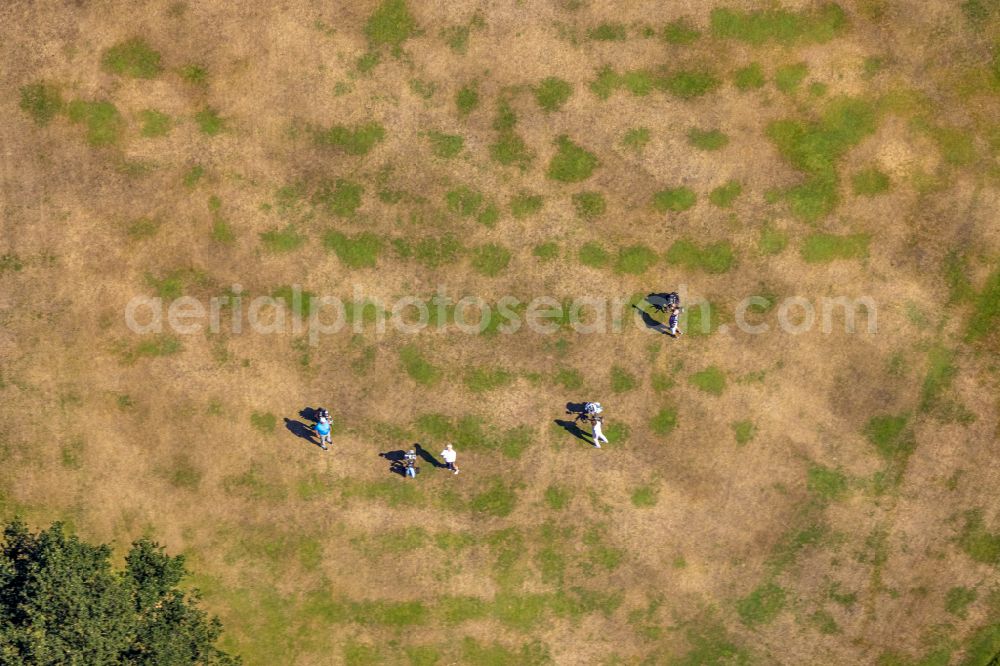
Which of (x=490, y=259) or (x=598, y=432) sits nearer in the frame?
(x=598, y=432)

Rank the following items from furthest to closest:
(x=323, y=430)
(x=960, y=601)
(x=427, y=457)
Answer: (x=427, y=457), (x=960, y=601), (x=323, y=430)

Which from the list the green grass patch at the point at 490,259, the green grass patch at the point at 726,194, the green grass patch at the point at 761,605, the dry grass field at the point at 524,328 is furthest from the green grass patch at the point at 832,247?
the green grass patch at the point at 761,605

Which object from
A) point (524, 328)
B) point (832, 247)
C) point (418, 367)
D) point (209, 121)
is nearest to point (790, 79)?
point (832, 247)

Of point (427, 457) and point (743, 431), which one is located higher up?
point (743, 431)

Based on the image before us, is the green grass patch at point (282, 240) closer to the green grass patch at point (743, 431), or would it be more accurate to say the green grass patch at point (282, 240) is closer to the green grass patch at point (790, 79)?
the green grass patch at point (743, 431)

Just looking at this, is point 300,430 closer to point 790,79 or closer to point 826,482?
point 826,482

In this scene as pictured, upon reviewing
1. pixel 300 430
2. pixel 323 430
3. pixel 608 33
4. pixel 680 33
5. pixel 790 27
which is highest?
pixel 790 27

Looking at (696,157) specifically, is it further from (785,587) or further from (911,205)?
(785,587)
